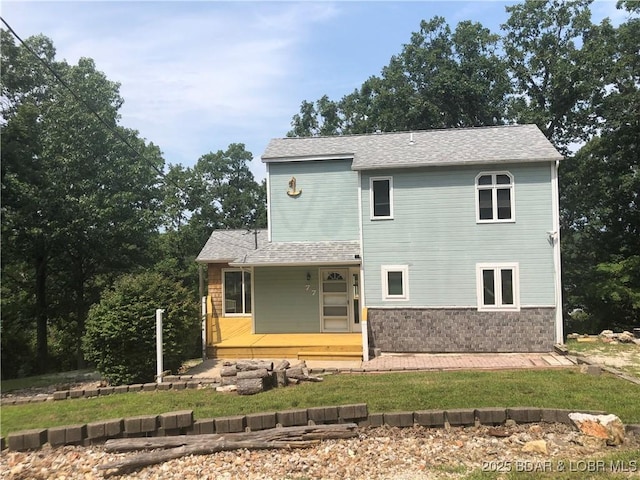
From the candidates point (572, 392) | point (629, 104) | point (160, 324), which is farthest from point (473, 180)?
point (629, 104)

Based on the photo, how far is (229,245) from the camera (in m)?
17.2

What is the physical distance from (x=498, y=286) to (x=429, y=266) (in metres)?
1.92

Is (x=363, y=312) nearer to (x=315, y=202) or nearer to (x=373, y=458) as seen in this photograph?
(x=315, y=202)

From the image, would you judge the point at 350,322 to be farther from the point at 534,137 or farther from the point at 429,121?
the point at 429,121

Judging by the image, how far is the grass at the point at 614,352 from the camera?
9.56 m

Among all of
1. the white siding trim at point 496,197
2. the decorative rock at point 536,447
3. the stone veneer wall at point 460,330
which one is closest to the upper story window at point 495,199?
the white siding trim at point 496,197

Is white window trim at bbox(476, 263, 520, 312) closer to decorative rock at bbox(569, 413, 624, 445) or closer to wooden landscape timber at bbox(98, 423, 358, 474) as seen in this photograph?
decorative rock at bbox(569, 413, 624, 445)

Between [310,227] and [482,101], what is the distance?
16.9m

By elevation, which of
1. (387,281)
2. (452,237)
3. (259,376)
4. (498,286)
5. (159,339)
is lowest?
(259,376)

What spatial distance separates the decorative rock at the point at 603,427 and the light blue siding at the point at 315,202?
931cm

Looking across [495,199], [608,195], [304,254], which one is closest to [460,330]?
[495,199]

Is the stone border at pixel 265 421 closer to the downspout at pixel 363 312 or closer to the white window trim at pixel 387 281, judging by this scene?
the downspout at pixel 363 312

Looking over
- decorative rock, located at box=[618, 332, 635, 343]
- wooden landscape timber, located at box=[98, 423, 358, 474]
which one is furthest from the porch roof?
decorative rock, located at box=[618, 332, 635, 343]

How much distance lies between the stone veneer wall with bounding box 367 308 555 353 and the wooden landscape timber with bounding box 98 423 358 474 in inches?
272
